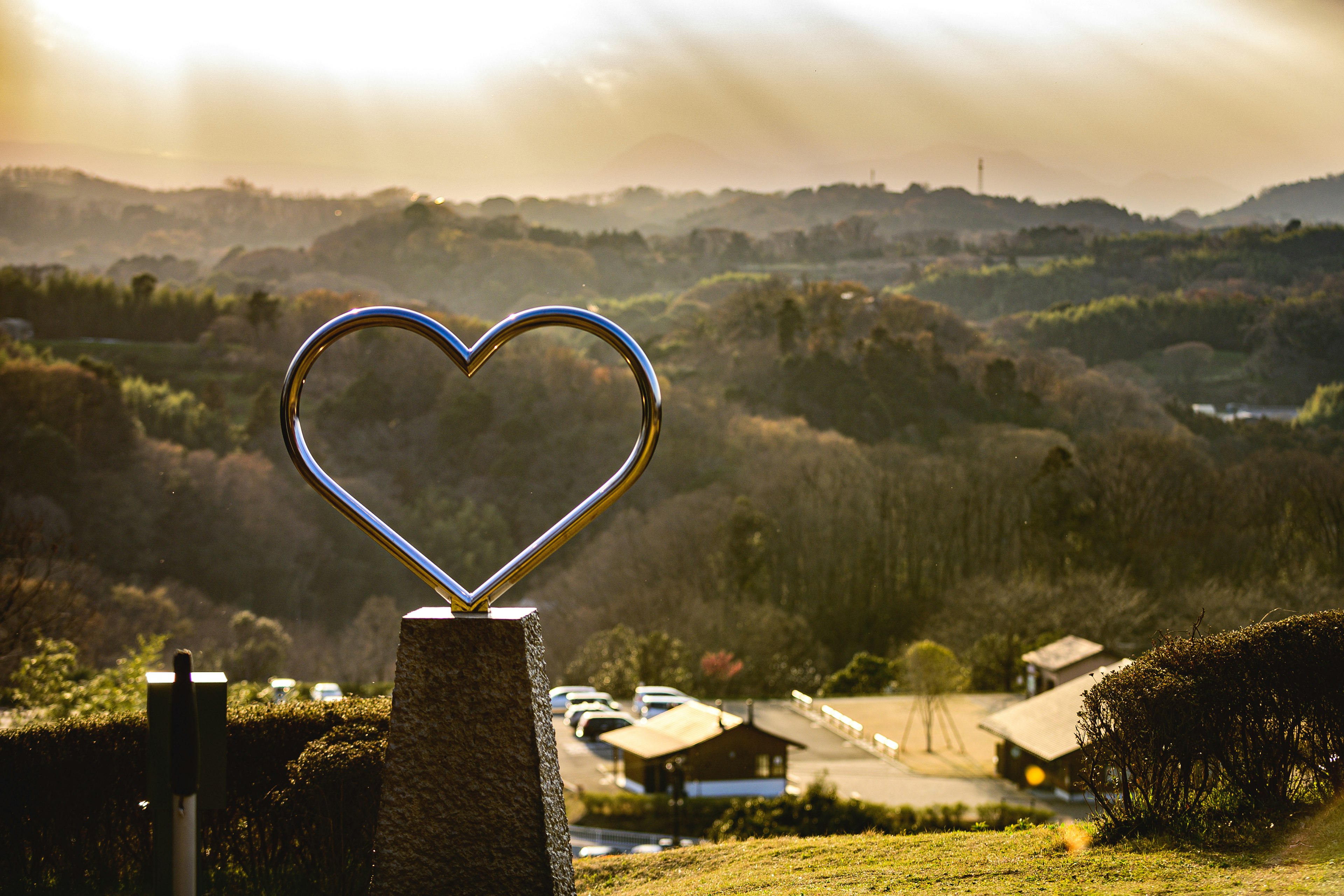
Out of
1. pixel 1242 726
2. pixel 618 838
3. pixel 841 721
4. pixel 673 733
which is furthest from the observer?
pixel 841 721

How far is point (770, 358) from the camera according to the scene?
260 ft

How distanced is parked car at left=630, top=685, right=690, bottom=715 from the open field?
13.8ft

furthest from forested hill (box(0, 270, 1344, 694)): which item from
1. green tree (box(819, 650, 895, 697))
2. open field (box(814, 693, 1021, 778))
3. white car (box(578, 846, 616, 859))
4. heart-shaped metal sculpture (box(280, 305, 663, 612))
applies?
heart-shaped metal sculpture (box(280, 305, 663, 612))

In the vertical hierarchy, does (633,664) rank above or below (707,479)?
below

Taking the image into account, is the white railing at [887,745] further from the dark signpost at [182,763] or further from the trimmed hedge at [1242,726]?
the dark signpost at [182,763]

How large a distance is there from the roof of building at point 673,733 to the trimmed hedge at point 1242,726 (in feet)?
49.5

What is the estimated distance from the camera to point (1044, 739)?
21.4m

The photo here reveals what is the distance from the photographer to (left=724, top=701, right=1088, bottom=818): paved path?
21703mm

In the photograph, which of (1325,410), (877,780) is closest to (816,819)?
(877,780)

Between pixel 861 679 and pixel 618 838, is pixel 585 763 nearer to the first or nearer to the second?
pixel 618 838

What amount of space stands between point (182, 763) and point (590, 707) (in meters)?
26.9

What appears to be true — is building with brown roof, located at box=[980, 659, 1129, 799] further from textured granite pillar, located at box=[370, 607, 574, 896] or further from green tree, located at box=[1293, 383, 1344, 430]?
green tree, located at box=[1293, 383, 1344, 430]

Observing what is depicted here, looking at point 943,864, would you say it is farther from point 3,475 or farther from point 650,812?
point 3,475

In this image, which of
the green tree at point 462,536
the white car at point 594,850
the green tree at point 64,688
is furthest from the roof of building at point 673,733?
the green tree at point 462,536
